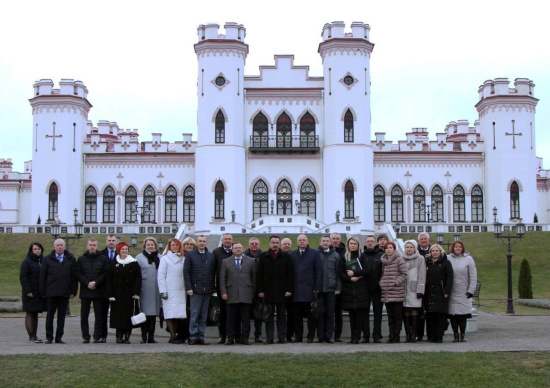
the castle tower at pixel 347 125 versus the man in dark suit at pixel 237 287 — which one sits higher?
the castle tower at pixel 347 125

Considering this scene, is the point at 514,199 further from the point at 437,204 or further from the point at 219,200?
the point at 219,200

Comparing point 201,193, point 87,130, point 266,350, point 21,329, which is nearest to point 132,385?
point 266,350

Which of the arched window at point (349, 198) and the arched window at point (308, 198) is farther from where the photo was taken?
the arched window at point (308, 198)

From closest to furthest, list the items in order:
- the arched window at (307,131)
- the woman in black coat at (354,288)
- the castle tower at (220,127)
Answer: the woman in black coat at (354,288) → the castle tower at (220,127) → the arched window at (307,131)

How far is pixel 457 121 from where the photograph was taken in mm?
62344

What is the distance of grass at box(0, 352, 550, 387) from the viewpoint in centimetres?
1139

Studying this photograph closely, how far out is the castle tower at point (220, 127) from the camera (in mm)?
47469

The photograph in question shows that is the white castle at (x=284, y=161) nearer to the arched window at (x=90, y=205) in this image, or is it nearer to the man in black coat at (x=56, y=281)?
the arched window at (x=90, y=205)

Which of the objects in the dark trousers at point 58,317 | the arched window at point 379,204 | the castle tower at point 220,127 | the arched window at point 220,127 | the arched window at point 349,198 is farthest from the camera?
the arched window at point 379,204

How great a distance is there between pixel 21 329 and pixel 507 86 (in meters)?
37.9

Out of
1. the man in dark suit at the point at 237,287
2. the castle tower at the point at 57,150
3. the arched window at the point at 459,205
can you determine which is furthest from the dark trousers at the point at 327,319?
the arched window at the point at 459,205

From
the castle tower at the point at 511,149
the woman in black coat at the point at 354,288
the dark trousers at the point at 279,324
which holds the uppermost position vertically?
the castle tower at the point at 511,149

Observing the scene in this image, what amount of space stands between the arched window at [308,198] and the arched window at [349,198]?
197 cm

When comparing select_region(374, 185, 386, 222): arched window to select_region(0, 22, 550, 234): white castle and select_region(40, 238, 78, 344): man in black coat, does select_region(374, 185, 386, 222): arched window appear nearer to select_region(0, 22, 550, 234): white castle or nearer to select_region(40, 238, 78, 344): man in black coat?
select_region(0, 22, 550, 234): white castle
